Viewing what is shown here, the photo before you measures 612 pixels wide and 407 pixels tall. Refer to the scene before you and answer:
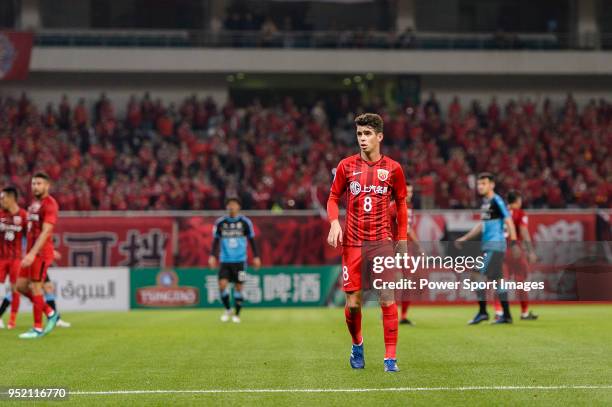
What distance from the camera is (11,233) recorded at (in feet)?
56.1

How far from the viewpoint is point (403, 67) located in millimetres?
43031

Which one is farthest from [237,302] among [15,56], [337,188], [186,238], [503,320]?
[15,56]

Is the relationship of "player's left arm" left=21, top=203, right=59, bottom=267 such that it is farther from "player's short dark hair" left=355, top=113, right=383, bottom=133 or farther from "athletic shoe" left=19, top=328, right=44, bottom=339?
"player's short dark hair" left=355, top=113, right=383, bottom=133

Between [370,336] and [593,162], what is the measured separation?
2411cm

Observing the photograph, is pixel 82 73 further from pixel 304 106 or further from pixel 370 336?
pixel 370 336

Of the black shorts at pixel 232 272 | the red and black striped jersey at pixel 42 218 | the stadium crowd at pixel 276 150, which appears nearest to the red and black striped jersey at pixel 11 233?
the red and black striped jersey at pixel 42 218

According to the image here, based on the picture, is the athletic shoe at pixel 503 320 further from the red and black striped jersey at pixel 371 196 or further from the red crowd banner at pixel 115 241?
the red crowd banner at pixel 115 241

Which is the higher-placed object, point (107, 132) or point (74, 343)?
→ point (107, 132)

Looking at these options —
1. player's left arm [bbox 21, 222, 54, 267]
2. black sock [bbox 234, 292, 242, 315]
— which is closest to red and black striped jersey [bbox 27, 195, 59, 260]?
→ player's left arm [bbox 21, 222, 54, 267]

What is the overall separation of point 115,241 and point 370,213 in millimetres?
19852

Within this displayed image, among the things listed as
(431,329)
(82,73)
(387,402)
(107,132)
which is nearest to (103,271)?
(107,132)

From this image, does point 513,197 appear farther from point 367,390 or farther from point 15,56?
point 15,56

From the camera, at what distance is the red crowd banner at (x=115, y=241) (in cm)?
2902

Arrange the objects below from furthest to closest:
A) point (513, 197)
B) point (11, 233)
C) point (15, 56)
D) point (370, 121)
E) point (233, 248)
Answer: point (15, 56) < point (233, 248) < point (513, 197) < point (11, 233) < point (370, 121)
